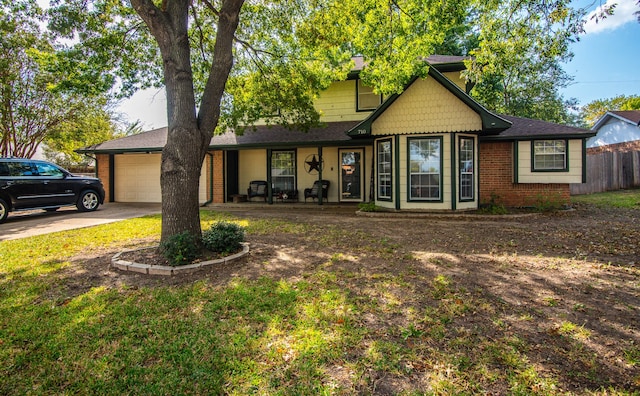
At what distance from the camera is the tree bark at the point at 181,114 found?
5215 mm

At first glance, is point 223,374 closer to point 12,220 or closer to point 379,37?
point 379,37

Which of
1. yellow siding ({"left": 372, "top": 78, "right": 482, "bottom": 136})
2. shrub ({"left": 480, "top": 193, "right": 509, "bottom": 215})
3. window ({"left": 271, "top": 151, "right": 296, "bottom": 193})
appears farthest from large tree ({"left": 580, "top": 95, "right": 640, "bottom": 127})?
window ({"left": 271, "top": 151, "right": 296, "bottom": 193})

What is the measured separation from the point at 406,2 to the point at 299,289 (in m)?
7.85

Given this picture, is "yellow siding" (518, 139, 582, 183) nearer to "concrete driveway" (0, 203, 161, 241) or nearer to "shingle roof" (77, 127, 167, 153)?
"concrete driveway" (0, 203, 161, 241)

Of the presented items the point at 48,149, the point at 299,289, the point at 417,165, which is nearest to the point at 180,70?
the point at 299,289

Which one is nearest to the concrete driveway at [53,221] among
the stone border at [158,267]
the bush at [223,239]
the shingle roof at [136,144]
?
the shingle roof at [136,144]

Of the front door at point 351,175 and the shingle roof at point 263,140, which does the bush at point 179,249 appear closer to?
the shingle roof at point 263,140

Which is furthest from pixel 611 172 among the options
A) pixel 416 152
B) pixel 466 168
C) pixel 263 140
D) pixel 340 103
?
pixel 263 140

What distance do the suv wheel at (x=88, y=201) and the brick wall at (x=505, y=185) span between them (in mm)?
14025

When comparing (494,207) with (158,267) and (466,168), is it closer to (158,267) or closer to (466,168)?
(466,168)

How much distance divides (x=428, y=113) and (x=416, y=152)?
1.25 m

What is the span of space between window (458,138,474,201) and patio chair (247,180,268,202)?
26.7ft

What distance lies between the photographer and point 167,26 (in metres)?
5.41

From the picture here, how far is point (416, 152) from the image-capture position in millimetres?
10672
